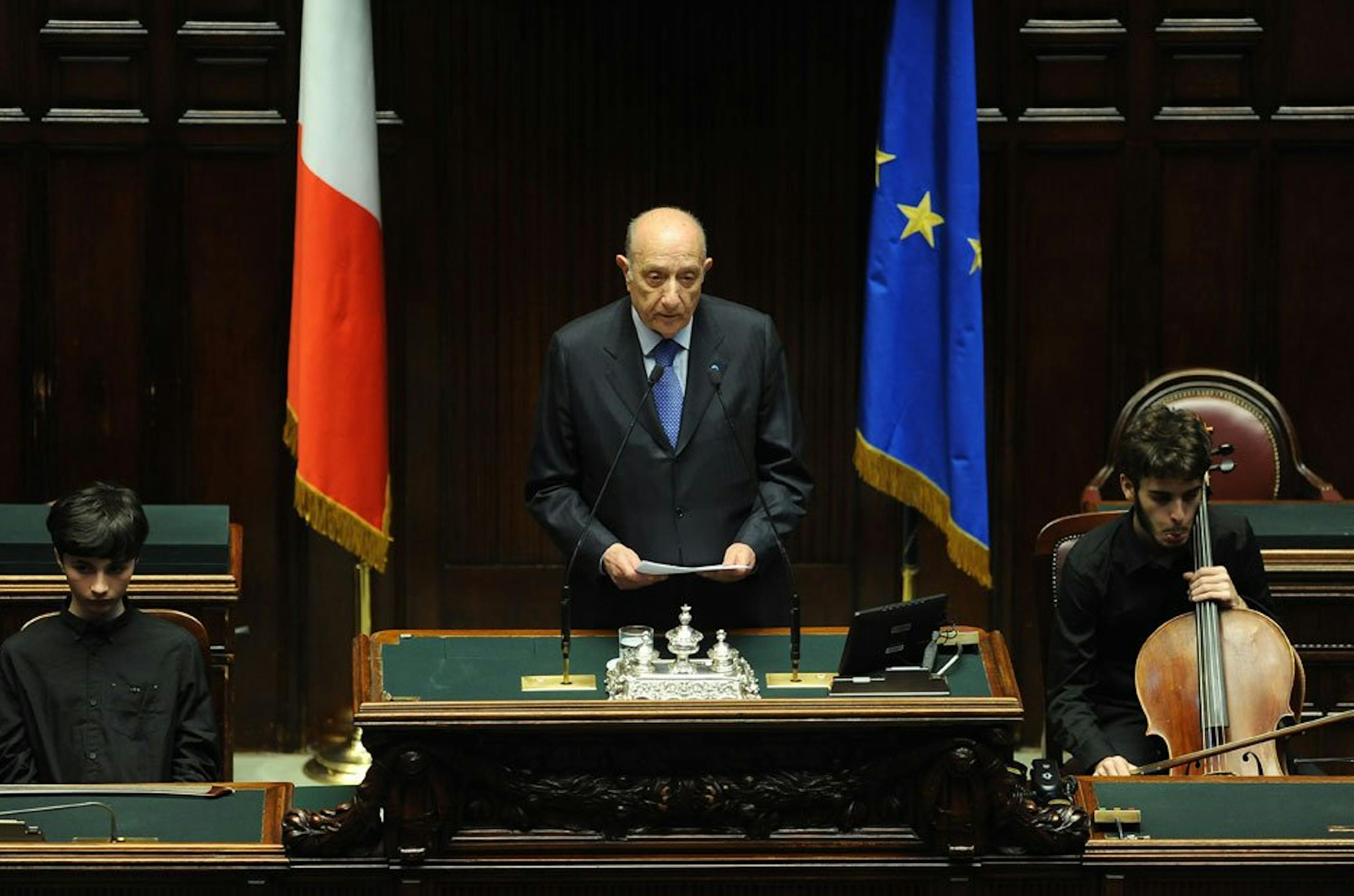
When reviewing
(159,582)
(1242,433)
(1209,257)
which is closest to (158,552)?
(159,582)

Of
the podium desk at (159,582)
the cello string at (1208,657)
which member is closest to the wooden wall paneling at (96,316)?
the podium desk at (159,582)

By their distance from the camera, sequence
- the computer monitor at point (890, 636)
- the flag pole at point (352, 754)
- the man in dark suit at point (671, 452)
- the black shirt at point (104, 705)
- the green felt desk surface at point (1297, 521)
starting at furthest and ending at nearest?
the flag pole at point (352, 754) → the green felt desk surface at point (1297, 521) → the man in dark suit at point (671, 452) → the black shirt at point (104, 705) → the computer monitor at point (890, 636)

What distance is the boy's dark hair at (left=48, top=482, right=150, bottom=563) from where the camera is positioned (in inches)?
164

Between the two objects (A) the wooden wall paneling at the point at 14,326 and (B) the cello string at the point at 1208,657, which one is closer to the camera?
(B) the cello string at the point at 1208,657

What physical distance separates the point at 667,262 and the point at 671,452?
0.47m

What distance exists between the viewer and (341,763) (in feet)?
21.3

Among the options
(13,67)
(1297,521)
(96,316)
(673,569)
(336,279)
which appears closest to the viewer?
(673,569)

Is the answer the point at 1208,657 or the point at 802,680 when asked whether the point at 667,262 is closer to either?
the point at 802,680

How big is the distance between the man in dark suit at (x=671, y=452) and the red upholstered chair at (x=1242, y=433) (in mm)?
1548

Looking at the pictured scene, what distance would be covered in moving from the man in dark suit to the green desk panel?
1147 mm

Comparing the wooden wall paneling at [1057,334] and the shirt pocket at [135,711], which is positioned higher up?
the wooden wall paneling at [1057,334]

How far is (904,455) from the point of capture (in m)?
6.22

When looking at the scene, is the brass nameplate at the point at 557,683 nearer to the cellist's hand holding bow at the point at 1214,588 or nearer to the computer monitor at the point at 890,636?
the computer monitor at the point at 890,636

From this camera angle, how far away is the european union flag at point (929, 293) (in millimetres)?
6082
